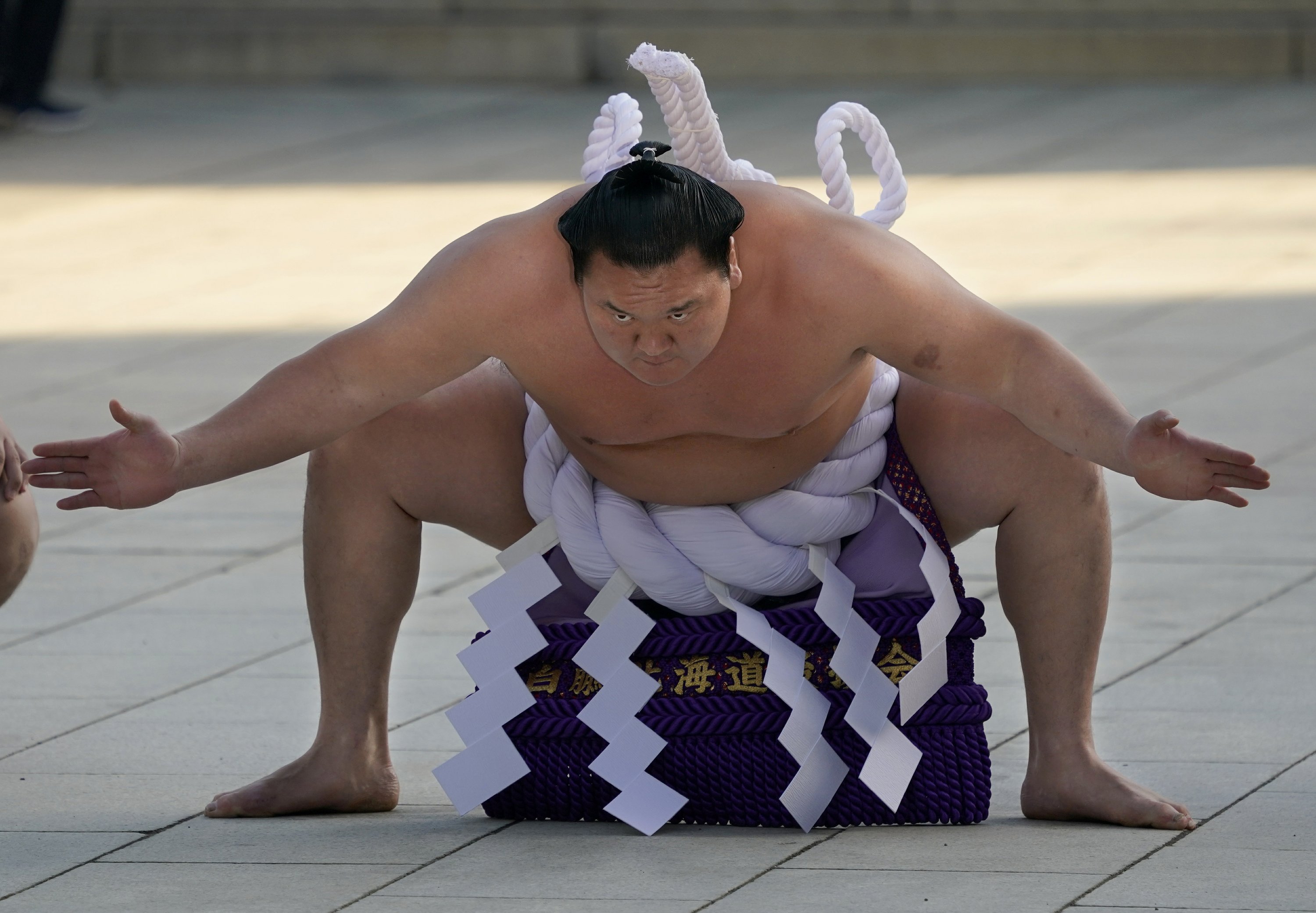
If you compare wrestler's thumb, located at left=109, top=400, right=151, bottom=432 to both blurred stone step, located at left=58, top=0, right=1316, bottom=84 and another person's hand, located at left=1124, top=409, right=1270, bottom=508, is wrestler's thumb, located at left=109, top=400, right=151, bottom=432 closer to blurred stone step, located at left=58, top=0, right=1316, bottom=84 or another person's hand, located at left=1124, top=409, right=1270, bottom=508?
another person's hand, located at left=1124, top=409, right=1270, bottom=508

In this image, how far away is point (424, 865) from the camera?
265 centimetres

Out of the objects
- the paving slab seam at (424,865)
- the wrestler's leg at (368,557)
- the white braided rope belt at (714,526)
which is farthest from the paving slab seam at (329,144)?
the paving slab seam at (424,865)

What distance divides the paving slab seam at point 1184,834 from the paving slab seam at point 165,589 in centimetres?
207

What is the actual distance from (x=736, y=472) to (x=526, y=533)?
327 millimetres

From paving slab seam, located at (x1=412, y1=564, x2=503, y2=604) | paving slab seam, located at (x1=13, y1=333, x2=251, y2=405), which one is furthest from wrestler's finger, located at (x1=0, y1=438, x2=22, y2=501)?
paving slab seam, located at (x1=13, y1=333, x2=251, y2=405)

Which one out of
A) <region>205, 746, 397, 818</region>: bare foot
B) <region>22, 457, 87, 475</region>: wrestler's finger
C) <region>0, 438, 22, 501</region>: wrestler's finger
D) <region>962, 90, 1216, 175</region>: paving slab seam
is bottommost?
<region>205, 746, 397, 818</region>: bare foot

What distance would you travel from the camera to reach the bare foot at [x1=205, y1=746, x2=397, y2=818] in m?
2.91

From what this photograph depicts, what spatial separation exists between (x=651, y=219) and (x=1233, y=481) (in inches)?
29.4

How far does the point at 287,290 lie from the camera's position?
24.5 feet

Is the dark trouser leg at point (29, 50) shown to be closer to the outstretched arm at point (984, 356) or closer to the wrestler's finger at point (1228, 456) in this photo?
the outstretched arm at point (984, 356)

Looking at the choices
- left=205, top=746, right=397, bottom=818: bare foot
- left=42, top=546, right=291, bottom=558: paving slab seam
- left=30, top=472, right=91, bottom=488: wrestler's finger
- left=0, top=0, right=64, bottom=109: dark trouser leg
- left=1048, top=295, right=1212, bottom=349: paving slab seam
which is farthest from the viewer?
left=0, top=0, right=64, bottom=109: dark trouser leg

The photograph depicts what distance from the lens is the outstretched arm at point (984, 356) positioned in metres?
2.63

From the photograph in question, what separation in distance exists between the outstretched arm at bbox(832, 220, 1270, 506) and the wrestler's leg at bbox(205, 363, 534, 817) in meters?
0.61

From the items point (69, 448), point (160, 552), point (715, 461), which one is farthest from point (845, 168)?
point (160, 552)
